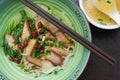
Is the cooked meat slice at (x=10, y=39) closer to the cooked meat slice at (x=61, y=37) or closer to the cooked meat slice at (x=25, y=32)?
the cooked meat slice at (x=25, y=32)

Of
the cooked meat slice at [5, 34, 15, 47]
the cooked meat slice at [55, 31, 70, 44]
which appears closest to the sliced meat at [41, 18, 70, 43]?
the cooked meat slice at [55, 31, 70, 44]

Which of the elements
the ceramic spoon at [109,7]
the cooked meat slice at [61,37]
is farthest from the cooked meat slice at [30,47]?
the ceramic spoon at [109,7]

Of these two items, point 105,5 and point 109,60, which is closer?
point 109,60

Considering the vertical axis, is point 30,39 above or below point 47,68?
above

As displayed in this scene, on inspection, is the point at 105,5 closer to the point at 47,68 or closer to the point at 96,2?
the point at 96,2

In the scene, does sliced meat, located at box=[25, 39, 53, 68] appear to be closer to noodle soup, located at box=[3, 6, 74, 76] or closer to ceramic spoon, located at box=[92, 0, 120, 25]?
noodle soup, located at box=[3, 6, 74, 76]

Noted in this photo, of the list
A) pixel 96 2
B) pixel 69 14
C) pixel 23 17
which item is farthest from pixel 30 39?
pixel 96 2
